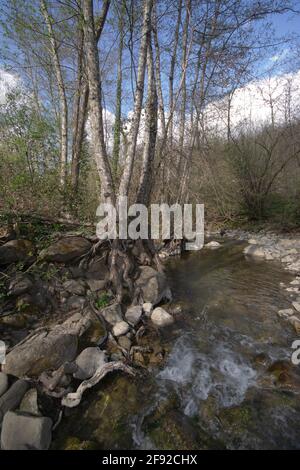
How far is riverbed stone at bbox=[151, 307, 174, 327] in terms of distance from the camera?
366 cm

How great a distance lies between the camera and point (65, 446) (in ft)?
6.45

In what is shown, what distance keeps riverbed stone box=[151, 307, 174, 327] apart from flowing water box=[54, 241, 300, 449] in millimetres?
142

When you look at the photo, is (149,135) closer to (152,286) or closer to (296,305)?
(152,286)

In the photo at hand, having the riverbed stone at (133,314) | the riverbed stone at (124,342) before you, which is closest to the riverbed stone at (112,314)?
the riverbed stone at (133,314)

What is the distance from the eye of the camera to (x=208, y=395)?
2.50 meters

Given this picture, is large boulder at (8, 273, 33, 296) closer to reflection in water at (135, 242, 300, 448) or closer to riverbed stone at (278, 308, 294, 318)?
reflection in water at (135, 242, 300, 448)

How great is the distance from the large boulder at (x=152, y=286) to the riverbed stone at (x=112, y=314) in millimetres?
634

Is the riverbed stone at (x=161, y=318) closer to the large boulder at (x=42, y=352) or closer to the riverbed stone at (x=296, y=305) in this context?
the large boulder at (x=42, y=352)

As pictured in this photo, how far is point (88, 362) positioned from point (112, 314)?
87 cm

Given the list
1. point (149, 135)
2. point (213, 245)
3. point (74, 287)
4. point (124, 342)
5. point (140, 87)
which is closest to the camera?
point (124, 342)

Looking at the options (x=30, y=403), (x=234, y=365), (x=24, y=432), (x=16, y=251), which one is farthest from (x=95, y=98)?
(x=234, y=365)

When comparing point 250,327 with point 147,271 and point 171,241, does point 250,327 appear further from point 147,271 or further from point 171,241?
point 171,241

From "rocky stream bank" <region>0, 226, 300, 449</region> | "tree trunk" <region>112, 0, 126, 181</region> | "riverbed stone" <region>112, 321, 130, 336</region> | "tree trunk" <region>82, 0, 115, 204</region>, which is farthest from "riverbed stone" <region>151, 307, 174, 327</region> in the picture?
"tree trunk" <region>112, 0, 126, 181</region>

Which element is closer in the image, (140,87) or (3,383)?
(3,383)
